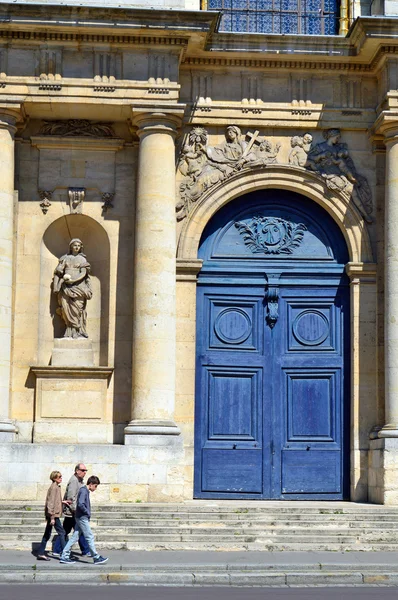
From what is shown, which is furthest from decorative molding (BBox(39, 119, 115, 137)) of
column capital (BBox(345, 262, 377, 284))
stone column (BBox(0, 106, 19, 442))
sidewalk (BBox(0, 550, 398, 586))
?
sidewalk (BBox(0, 550, 398, 586))

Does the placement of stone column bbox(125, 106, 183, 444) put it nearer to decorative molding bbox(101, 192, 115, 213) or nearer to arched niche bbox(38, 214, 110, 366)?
decorative molding bbox(101, 192, 115, 213)

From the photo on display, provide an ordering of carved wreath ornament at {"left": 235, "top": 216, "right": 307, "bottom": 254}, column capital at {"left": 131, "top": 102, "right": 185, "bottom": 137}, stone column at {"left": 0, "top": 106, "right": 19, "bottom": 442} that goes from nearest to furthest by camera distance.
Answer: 1. stone column at {"left": 0, "top": 106, "right": 19, "bottom": 442}
2. column capital at {"left": 131, "top": 102, "right": 185, "bottom": 137}
3. carved wreath ornament at {"left": 235, "top": 216, "right": 307, "bottom": 254}

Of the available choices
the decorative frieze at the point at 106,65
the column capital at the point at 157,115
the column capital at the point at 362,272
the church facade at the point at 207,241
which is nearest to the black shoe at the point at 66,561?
the church facade at the point at 207,241

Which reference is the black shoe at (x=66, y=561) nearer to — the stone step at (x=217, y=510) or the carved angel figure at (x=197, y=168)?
the stone step at (x=217, y=510)

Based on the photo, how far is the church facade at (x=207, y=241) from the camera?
71.5 feet

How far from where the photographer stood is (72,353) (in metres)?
22.2

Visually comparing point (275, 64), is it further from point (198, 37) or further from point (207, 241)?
point (207, 241)

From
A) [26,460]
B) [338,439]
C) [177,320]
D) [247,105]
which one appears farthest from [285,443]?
[247,105]

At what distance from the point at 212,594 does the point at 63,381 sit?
7.77 m

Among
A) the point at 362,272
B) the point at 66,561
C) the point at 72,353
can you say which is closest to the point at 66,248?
the point at 72,353

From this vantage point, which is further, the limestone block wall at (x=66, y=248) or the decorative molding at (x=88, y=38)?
the limestone block wall at (x=66, y=248)

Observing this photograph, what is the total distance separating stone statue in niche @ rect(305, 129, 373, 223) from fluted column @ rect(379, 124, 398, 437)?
0.71 metres

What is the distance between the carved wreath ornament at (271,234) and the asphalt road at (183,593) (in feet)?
28.6

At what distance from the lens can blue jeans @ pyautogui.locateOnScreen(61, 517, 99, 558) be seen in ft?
55.6
